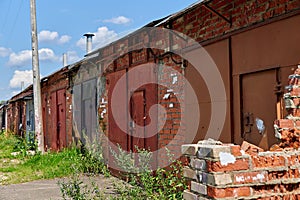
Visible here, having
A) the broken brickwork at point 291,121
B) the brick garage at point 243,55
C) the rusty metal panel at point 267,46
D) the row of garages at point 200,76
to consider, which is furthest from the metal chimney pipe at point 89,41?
the broken brickwork at point 291,121

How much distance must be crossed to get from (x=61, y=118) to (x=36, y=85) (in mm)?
1680

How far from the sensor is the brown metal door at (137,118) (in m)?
7.79

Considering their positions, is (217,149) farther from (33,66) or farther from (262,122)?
(33,66)

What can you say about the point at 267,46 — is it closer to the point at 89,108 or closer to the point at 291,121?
the point at 291,121

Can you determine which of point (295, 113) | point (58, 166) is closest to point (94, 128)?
point (58, 166)

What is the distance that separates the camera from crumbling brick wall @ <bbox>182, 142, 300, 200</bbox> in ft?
9.37

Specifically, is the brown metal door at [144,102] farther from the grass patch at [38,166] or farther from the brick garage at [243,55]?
the grass patch at [38,166]

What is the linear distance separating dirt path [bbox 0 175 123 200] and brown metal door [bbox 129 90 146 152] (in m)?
0.81

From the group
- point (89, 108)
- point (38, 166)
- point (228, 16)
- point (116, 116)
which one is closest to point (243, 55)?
point (228, 16)

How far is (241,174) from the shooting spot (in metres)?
2.90

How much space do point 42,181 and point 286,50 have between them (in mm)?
6682

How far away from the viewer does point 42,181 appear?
9.18 meters

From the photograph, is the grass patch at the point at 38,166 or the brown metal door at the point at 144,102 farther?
the grass patch at the point at 38,166

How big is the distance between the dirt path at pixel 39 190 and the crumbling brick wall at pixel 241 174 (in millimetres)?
3987
